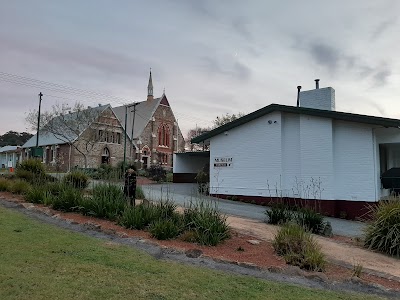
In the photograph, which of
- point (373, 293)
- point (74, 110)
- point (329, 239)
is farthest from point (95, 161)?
point (373, 293)

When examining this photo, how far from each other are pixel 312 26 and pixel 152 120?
174 ft

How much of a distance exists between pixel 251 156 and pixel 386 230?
10.5 meters

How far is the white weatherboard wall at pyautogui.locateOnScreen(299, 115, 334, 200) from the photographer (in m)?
17.2

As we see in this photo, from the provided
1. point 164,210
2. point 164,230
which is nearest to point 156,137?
point 164,210

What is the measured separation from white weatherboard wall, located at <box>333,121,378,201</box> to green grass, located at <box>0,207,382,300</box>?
1201 cm

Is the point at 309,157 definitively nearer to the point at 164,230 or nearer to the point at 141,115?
the point at 164,230

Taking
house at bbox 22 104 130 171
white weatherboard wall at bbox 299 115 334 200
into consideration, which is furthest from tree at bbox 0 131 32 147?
white weatherboard wall at bbox 299 115 334 200

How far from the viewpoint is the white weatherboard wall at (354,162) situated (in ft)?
54.9

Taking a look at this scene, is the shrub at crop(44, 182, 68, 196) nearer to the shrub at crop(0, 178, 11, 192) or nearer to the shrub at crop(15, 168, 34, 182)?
the shrub at crop(0, 178, 11, 192)

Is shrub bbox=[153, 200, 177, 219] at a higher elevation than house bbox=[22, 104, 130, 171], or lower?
lower

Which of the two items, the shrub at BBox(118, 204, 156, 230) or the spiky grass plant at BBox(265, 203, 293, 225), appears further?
the spiky grass plant at BBox(265, 203, 293, 225)

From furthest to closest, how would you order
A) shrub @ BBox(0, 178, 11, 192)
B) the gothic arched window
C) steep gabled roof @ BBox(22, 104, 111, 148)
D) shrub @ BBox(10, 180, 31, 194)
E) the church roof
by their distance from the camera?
the gothic arched window, the church roof, steep gabled roof @ BBox(22, 104, 111, 148), shrub @ BBox(0, 178, 11, 192), shrub @ BBox(10, 180, 31, 194)

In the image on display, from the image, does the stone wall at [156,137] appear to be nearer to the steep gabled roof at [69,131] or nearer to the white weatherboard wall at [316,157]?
the steep gabled roof at [69,131]

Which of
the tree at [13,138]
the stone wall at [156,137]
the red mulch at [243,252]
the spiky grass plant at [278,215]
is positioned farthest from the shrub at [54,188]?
the tree at [13,138]
